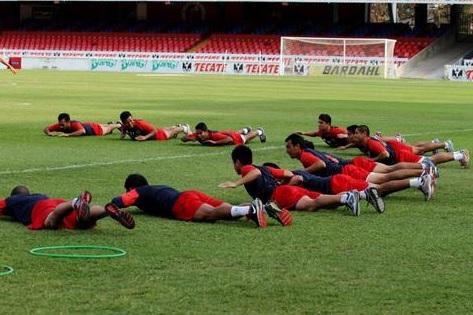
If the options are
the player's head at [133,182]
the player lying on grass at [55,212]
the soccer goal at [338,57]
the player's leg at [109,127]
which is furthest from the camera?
the soccer goal at [338,57]

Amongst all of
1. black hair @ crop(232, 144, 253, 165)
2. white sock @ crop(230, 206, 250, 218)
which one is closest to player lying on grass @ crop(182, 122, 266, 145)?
black hair @ crop(232, 144, 253, 165)

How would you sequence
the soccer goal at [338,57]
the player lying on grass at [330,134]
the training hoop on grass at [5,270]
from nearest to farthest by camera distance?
the training hoop on grass at [5,270], the player lying on grass at [330,134], the soccer goal at [338,57]

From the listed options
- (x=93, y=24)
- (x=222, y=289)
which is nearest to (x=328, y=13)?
(x=93, y=24)

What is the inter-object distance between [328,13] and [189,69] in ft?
50.1

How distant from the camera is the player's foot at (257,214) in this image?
10.9 m

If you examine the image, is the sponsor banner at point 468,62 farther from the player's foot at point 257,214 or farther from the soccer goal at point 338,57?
the player's foot at point 257,214

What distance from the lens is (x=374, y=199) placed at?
12.1 m

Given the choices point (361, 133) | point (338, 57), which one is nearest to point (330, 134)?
point (361, 133)

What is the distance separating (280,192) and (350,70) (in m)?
56.0

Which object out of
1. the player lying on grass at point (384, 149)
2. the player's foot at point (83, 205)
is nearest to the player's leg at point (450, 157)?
the player lying on grass at point (384, 149)

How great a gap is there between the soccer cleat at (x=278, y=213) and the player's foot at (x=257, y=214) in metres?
0.07

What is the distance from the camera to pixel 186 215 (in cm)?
1127

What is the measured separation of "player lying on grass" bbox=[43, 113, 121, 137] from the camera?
72.9 feet

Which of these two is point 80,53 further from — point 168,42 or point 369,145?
point 369,145
